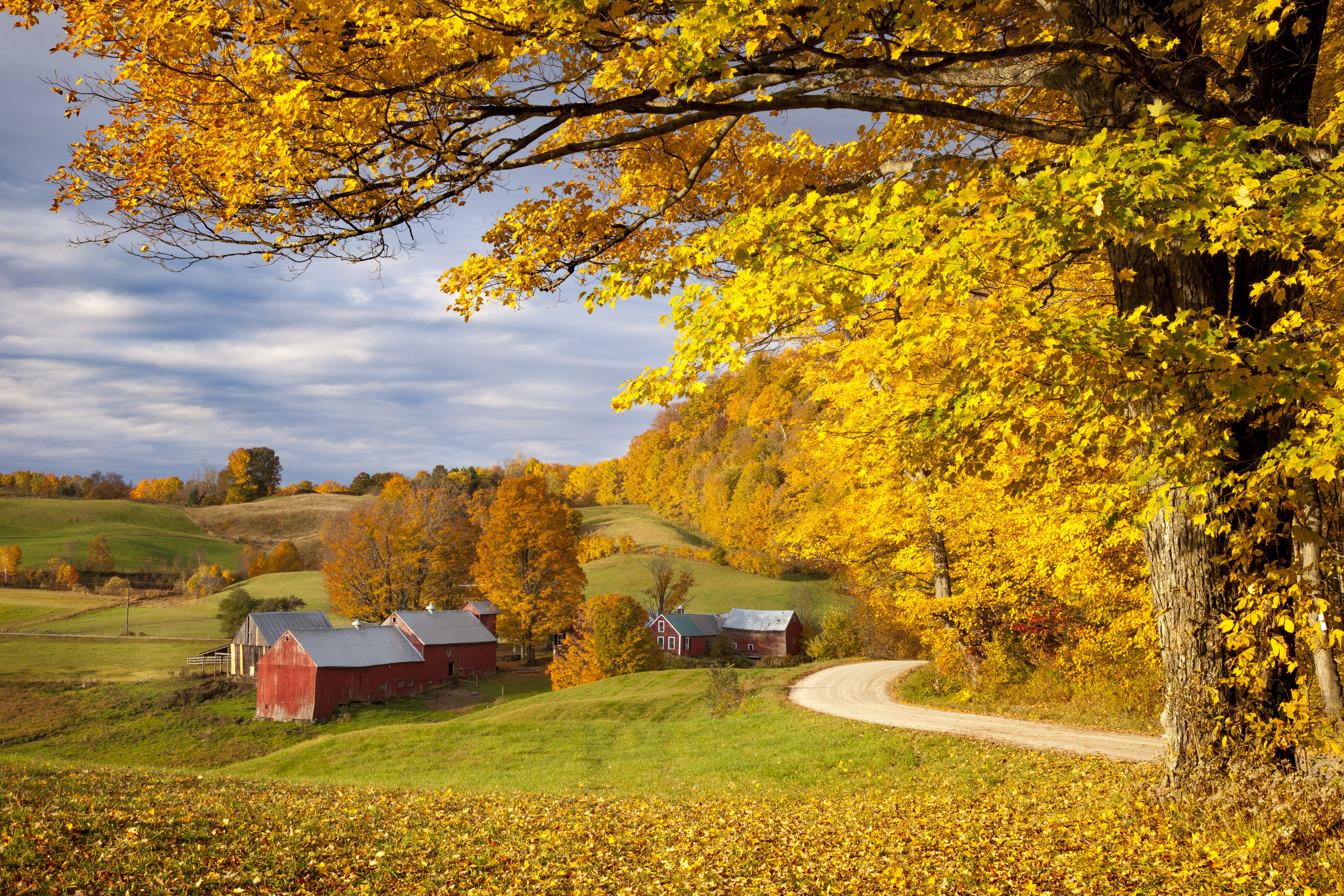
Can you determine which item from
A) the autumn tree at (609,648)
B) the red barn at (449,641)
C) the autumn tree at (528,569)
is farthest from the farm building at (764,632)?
the red barn at (449,641)

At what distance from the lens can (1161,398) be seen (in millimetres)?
5582

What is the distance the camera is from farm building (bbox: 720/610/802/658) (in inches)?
2136

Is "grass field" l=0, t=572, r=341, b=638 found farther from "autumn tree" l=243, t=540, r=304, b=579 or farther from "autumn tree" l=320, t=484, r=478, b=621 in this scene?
"autumn tree" l=243, t=540, r=304, b=579

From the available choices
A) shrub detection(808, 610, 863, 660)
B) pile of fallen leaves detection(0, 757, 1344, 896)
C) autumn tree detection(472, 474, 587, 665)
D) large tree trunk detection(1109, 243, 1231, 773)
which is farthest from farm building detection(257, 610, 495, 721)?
large tree trunk detection(1109, 243, 1231, 773)

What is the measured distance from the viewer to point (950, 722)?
17.4m

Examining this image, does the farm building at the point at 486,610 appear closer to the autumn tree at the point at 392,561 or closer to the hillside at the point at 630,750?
the autumn tree at the point at 392,561

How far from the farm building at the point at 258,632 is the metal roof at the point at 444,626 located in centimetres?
496

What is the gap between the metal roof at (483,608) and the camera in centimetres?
5409

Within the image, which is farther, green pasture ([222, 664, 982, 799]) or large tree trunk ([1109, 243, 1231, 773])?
green pasture ([222, 664, 982, 799])

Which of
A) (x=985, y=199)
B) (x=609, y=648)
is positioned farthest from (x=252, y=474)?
(x=985, y=199)

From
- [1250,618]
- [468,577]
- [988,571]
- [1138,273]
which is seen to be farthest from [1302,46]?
[468,577]

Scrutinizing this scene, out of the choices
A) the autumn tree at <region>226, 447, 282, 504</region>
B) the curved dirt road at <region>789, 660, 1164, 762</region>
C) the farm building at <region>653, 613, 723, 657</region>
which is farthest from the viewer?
the autumn tree at <region>226, 447, 282, 504</region>

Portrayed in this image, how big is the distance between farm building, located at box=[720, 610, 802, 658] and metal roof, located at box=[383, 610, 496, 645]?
60.2ft

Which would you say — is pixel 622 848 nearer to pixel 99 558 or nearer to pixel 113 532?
pixel 99 558
